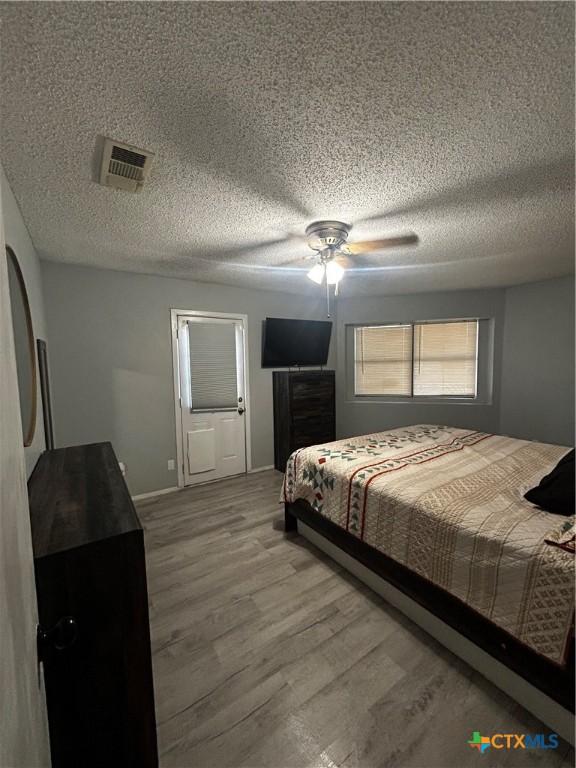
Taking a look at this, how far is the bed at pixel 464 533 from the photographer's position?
4.01 ft

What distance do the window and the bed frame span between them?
2791 millimetres

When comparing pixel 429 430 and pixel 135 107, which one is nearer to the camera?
pixel 135 107

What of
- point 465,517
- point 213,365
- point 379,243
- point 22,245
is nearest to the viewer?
point 465,517

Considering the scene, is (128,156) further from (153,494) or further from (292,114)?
(153,494)

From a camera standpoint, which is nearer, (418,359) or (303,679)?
(303,679)

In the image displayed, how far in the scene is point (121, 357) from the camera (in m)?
3.20

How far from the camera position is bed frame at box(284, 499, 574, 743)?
47.4 inches

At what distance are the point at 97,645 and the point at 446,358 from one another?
451cm

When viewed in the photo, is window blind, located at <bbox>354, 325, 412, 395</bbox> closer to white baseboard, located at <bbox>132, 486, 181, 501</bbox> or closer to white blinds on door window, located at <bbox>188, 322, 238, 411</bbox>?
white blinds on door window, located at <bbox>188, 322, 238, 411</bbox>

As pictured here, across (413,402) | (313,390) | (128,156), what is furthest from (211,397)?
(413,402)

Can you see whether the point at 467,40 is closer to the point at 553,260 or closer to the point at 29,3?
the point at 29,3

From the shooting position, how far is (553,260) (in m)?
2.92

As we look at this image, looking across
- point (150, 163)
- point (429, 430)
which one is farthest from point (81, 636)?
point (429, 430)

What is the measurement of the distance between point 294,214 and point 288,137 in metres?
0.68
